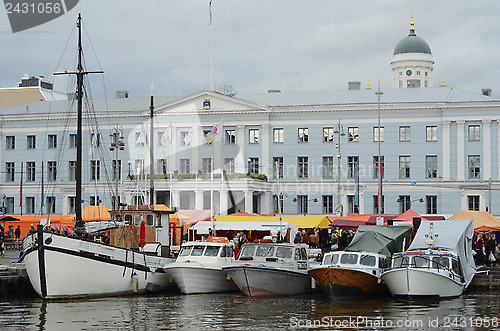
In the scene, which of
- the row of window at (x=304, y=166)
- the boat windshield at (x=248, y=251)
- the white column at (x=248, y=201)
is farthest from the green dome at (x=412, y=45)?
the boat windshield at (x=248, y=251)

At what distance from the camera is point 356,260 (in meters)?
38.6

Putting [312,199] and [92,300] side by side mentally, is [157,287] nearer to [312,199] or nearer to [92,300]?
[92,300]

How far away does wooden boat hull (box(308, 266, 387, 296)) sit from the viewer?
3738 centimetres

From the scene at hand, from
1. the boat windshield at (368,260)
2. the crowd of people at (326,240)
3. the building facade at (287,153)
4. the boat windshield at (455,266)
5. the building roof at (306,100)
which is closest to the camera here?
the boat windshield at (455,266)

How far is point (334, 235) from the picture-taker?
53656 mm

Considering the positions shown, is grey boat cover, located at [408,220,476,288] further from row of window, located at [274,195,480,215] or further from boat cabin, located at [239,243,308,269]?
row of window, located at [274,195,480,215]

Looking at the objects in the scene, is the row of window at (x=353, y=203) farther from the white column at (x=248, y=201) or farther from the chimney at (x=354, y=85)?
the chimney at (x=354, y=85)

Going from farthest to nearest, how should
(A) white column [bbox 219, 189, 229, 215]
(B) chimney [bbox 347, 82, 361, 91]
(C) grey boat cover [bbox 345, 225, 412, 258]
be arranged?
1. (B) chimney [bbox 347, 82, 361, 91]
2. (A) white column [bbox 219, 189, 229, 215]
3. (C) grey boat cover [bbox 345, 225, 412, 258]

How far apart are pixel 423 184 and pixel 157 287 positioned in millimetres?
45944

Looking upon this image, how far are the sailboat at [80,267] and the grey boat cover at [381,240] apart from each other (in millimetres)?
10083

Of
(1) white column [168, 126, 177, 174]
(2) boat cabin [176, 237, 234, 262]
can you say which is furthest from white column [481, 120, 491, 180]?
(2) boat cabin [176, 237, 234, 262]

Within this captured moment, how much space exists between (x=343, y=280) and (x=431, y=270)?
3860 millimetres

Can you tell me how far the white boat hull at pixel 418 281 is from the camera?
120ft

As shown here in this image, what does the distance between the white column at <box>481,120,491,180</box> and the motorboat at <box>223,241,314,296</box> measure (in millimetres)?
44592
